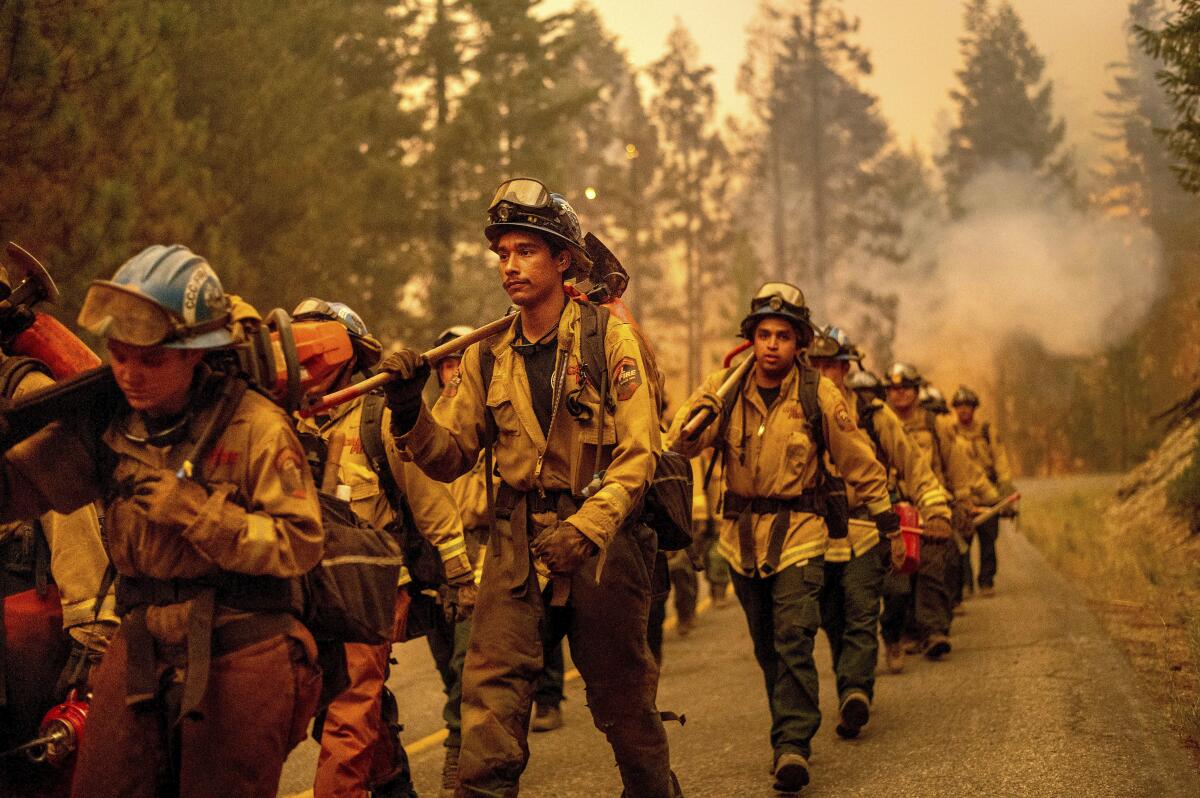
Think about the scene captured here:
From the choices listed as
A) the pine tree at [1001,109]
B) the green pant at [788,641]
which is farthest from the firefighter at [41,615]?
the pine tree at [1001,109]

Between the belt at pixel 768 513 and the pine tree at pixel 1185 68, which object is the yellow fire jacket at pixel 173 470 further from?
the pine tree at pixel 1185 68

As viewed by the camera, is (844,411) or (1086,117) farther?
(1086,117)

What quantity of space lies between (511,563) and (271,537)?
1625 mm

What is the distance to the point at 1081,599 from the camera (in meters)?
14.7

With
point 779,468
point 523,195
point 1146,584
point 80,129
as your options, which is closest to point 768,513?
point 779,468

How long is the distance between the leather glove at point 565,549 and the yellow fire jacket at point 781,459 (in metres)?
2.53

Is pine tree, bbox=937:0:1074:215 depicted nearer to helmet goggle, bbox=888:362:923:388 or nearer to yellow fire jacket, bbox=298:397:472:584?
helmet goggle, bbox=888:362:923:388

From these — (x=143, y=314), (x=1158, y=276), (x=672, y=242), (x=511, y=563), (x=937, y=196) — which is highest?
(x=937, y=196)

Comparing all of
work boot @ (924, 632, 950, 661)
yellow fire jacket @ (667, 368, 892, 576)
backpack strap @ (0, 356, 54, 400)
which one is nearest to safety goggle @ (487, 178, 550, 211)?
backpack strap @ (0, 356, 54, 400)

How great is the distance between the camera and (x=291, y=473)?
393 cm

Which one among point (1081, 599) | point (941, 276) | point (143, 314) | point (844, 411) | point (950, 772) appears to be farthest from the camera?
point (941, 276)

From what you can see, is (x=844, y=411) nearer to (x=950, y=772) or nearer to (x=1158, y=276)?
(x=950, y=772)

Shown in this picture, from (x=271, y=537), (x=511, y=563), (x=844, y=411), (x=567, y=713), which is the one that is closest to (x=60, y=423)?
(x=271, y=537)

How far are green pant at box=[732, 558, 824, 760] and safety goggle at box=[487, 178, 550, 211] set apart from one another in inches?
110
